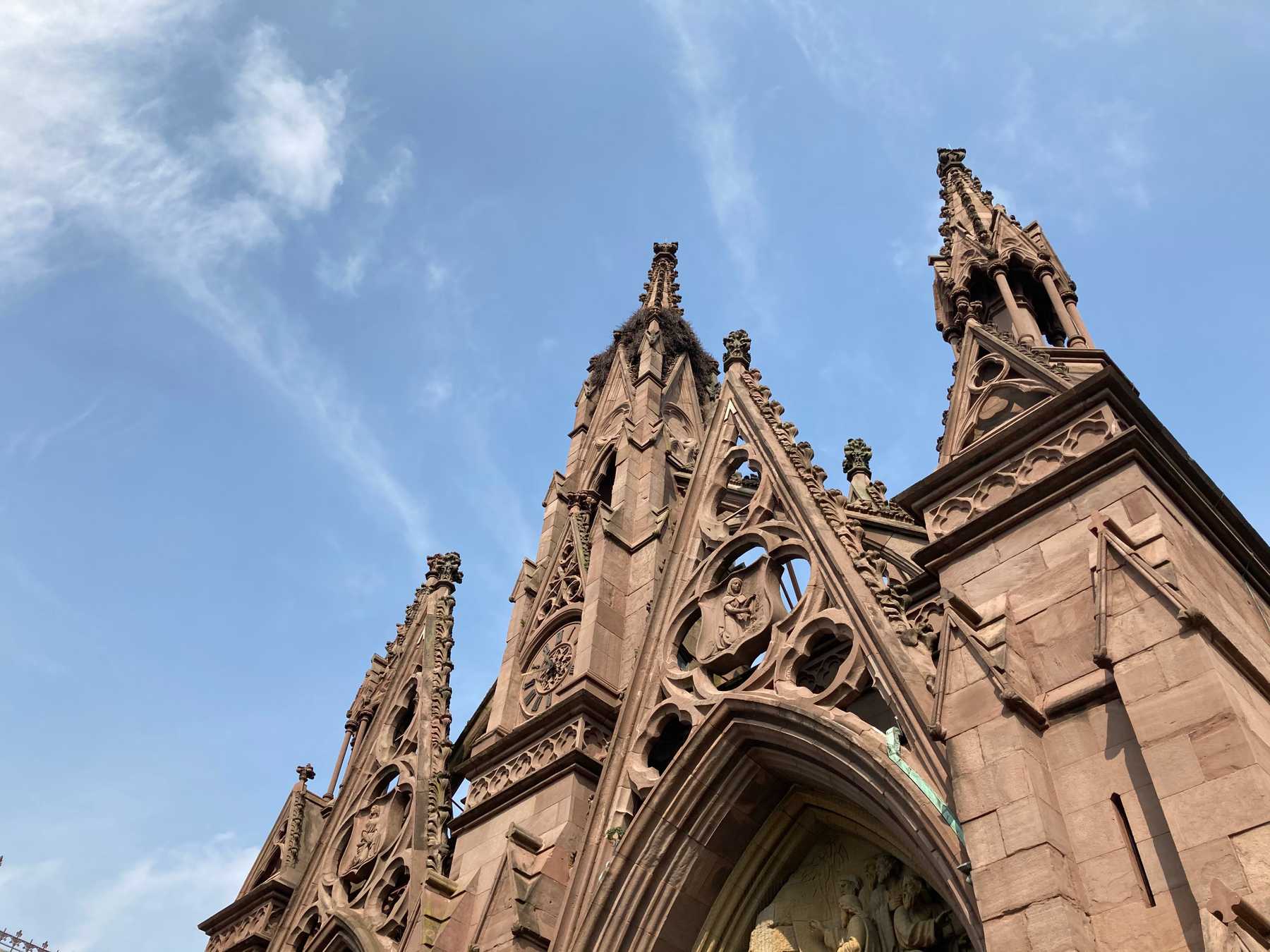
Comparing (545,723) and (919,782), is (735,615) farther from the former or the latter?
(919,782)

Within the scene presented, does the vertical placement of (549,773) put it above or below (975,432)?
below

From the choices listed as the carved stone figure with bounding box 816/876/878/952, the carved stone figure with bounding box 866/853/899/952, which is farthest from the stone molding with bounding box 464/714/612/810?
the carved stone figure with bounding box 866/853/899/952

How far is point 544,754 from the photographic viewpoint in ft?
43.7

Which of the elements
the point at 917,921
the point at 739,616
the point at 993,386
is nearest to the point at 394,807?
the point at 739,616

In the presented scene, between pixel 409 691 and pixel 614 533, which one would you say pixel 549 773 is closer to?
pixel 614 533

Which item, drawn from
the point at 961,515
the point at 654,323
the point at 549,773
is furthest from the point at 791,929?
the point at 654,323

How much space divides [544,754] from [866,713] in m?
4.17

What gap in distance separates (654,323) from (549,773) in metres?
10.6

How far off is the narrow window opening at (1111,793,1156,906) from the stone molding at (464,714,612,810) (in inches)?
245

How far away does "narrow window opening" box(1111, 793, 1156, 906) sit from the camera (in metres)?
6.91

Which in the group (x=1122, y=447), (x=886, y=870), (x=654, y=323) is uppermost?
(x=654, y=323)

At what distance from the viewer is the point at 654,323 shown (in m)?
21.5

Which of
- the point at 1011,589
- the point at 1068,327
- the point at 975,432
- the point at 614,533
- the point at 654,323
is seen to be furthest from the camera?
the point at 654,323

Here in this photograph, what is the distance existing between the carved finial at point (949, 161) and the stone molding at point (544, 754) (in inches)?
332
